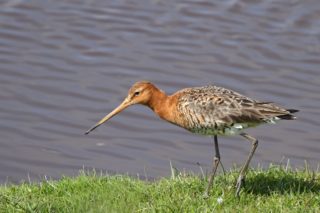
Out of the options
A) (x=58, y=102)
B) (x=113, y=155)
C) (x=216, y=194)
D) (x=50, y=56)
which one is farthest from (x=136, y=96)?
(x=50, y=56)

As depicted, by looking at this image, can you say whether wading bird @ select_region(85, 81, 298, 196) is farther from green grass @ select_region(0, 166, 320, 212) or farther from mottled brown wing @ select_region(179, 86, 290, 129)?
green grass @ select_region(0, 166, 320, 212)

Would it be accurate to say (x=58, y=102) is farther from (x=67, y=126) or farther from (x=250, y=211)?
(x=250, y=211)

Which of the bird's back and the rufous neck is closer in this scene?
the bird's back

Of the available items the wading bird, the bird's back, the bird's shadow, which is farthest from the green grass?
the bird's back

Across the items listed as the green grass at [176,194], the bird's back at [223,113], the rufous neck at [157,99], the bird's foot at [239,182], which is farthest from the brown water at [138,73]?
the bird's foot at [239,182]

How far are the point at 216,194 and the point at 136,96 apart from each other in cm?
128

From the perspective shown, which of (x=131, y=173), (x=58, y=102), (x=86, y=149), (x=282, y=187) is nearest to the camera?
(x=282, y=187)

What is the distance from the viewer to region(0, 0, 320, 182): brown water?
10.6 metres

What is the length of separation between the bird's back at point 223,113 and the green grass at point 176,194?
496 millimetres

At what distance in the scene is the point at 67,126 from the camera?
11133 millimetres

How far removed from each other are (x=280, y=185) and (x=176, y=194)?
3.10ft

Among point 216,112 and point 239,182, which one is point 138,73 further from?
point 239,182

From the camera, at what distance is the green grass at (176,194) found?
7.20 m

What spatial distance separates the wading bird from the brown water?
1.97 metres
